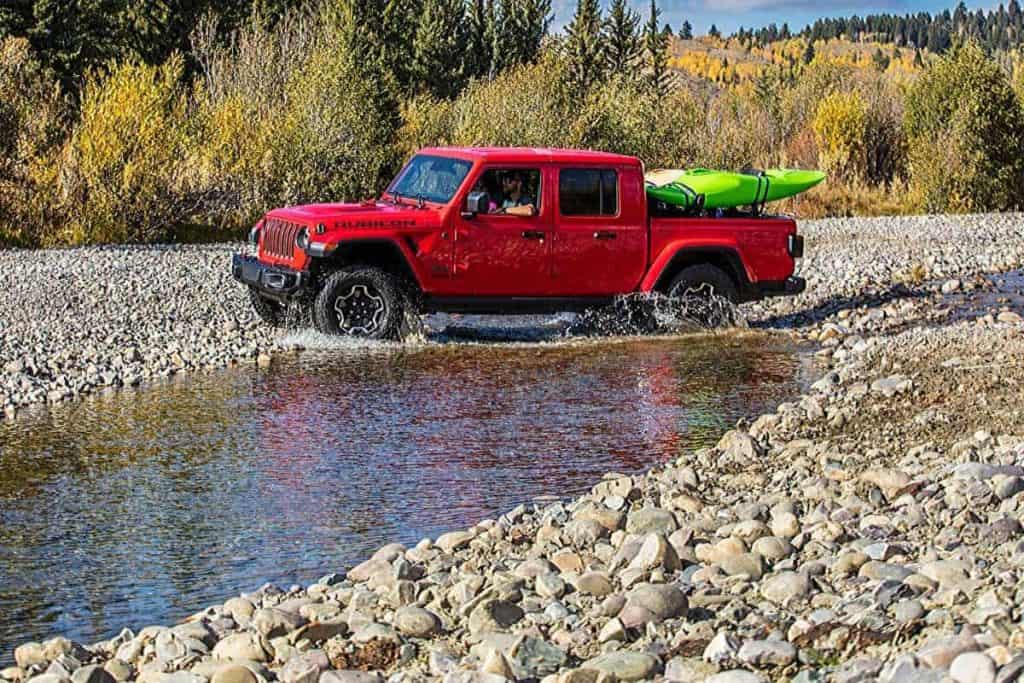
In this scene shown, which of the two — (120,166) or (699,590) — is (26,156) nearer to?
(120,166)

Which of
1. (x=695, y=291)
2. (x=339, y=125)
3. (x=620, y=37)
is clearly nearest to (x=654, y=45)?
(x=620, y=37)

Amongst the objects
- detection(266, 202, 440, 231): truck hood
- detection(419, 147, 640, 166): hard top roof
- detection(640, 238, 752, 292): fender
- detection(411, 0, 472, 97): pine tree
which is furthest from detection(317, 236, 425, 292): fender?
detection(411, 0, 472, 97): pine tree

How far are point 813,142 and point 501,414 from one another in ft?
87.4

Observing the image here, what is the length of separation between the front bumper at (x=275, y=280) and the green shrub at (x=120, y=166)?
8248 mm

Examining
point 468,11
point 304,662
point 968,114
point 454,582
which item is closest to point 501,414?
point 454,582

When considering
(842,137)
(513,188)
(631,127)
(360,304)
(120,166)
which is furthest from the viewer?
(842,137)

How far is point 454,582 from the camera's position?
6453mm

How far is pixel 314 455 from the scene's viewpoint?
31.7ft

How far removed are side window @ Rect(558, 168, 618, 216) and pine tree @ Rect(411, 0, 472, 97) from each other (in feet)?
131

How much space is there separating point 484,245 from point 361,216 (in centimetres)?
117

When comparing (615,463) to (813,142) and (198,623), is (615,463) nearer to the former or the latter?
(198,623)

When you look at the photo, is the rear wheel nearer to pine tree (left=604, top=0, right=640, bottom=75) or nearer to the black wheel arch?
the black wheel arch

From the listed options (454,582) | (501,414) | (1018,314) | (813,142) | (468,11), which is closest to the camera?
(454,582)

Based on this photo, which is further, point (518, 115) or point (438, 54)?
point (438, 54)
